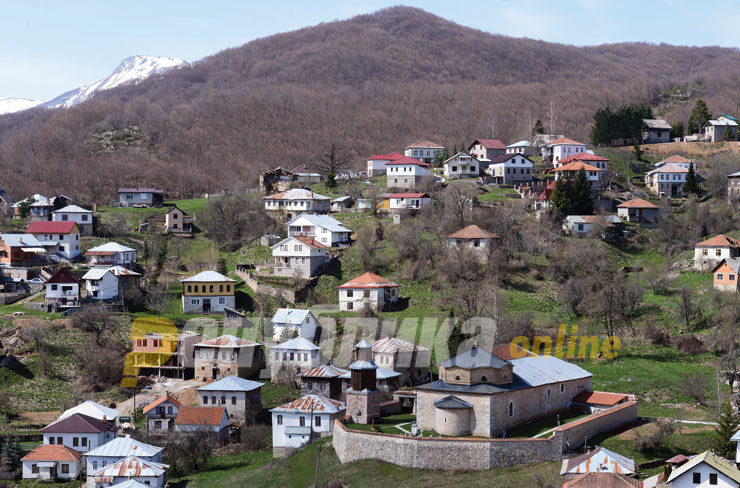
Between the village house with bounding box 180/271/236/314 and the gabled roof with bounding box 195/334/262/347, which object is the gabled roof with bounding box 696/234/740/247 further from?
the village house with bounding box 180/271/236/314

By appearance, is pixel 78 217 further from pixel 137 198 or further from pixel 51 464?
pixel 51 464

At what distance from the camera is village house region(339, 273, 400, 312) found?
207 ft

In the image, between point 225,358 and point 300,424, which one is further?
point 225,358

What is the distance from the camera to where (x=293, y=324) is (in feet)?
197

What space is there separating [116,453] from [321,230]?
101 feet

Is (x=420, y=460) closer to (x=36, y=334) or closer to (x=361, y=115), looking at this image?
(x=36, y=334)

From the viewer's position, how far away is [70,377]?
188 feet

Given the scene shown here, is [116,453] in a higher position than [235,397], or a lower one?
lower

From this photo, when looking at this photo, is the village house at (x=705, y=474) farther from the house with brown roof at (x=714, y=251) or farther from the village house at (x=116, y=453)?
the house with brown roof at (x=714, y=251)

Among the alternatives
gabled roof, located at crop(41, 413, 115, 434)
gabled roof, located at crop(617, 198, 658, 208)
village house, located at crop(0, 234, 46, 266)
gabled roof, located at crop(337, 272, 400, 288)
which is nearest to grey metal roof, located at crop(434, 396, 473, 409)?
gabled roof, located at crop(41, 413, 115, 434)

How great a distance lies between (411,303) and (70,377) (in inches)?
860

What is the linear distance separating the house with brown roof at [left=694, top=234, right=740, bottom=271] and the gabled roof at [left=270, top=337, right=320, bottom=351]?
27.3 metres

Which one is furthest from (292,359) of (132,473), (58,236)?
(58,236)

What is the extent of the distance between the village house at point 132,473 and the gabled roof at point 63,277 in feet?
74.6
